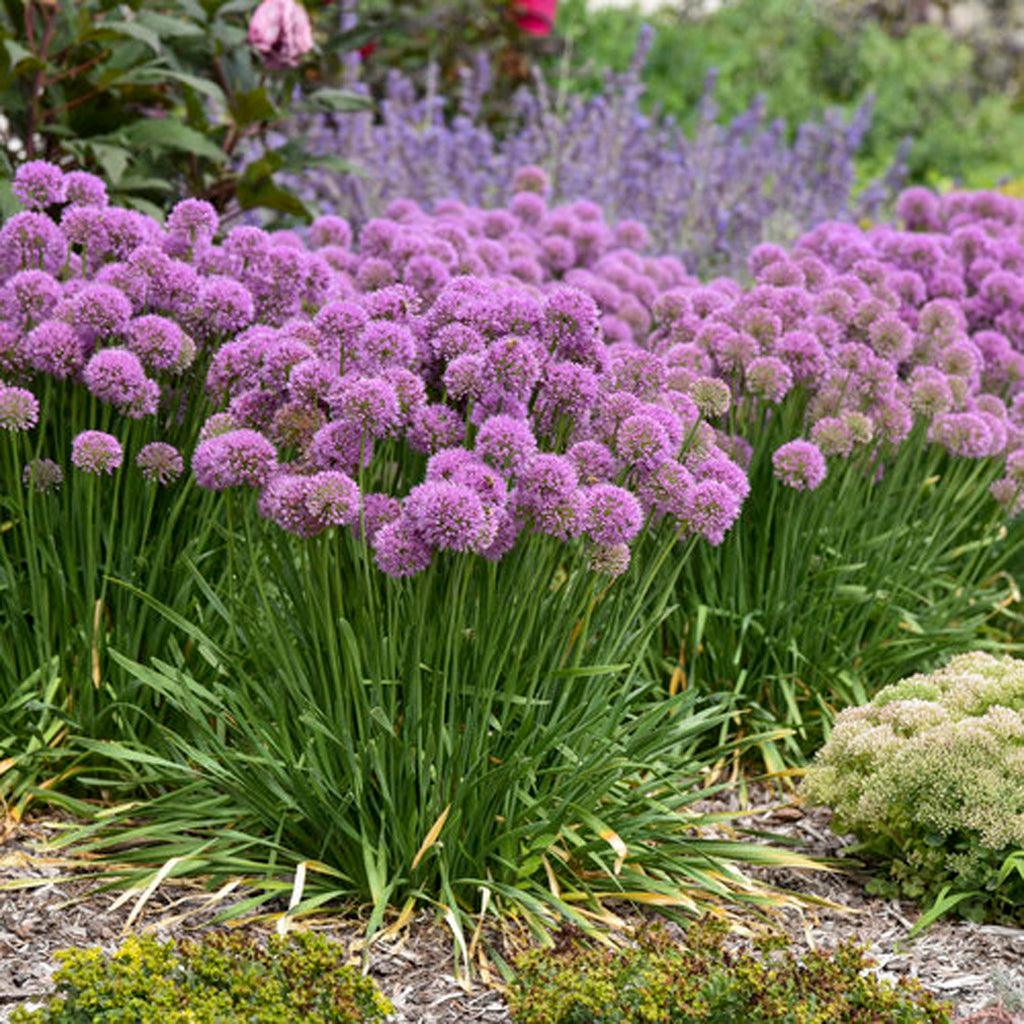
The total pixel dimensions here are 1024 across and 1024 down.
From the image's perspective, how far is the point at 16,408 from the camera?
3.46 meters

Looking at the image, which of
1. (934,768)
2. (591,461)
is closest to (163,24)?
(591,461)

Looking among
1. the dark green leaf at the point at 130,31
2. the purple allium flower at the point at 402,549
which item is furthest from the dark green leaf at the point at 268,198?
the purple allium flower at the point at 402,549

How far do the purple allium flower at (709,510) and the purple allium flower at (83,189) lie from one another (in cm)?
183

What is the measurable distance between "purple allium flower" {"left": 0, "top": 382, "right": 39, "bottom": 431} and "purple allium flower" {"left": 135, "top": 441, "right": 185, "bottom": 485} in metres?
0.27

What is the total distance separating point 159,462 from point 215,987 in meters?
1.28

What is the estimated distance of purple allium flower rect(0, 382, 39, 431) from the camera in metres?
3.46

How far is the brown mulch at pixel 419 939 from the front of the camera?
3.14 meters

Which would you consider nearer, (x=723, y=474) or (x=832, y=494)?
(x=723, y=474)

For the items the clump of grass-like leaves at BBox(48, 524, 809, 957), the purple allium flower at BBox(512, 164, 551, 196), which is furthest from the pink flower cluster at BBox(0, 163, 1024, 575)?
the purple allium flower at BBox(512, 164, 551, 196)

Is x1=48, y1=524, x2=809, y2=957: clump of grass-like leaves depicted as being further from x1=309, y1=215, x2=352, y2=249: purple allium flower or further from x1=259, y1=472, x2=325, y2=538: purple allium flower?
x1=309, y1=215, x2=352, y2=249: purple allium flower

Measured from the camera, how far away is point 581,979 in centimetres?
286

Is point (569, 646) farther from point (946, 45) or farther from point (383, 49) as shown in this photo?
point (946, 45)

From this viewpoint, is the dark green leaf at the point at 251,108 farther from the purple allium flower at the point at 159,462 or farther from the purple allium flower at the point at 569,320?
the purple allium flower at the point at 569,320

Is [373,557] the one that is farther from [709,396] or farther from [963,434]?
[963,434]
